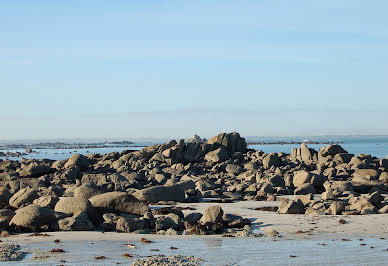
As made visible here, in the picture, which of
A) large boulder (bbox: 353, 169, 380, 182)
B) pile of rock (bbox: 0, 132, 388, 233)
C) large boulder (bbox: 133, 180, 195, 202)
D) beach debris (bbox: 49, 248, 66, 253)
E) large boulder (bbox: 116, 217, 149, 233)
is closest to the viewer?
beach debris (bbox: 49, 248, 66, 253)

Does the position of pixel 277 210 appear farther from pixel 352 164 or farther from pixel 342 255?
pixel 352 164

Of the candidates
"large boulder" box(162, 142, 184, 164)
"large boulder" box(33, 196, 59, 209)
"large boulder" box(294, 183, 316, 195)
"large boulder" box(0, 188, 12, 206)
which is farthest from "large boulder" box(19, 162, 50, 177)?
"large boulder" box(294, 183, 316, 195)

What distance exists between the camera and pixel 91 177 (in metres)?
32.3

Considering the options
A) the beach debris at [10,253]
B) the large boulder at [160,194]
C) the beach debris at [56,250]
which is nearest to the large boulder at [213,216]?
the beach debris at [56,250]

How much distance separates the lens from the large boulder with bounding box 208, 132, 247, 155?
48.5 m

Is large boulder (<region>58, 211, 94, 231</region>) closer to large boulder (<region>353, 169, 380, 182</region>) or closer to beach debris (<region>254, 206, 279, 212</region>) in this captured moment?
beach debris (<region>254, 206, 279, 212</region>)

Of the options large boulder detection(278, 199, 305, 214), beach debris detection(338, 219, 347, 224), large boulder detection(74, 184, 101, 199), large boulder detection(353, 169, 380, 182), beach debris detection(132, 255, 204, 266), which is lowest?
beach debris detection(132, 255, 204, 266)

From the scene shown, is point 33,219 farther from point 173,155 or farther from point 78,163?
point 173,155

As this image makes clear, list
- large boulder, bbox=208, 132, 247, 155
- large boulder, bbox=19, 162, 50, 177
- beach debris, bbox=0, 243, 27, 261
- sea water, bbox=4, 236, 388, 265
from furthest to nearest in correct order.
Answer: large boulder, bbox=208, 132, 247, 155 → large boulder, bbox=19, 162, 50, 177 → beach debris, bbox=0, 243, 27, 261 → sea water, bbox=4, 236, 388, 265

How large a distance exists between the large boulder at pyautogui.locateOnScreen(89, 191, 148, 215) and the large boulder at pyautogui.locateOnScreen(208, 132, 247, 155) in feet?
97.4

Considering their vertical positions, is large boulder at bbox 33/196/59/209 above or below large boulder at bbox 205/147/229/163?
below

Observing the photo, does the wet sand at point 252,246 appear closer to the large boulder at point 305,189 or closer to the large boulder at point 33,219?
the large boulder at point 33,219

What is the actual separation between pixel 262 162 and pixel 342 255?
2855cm

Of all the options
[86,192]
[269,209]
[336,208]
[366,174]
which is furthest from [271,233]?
[366,174]
